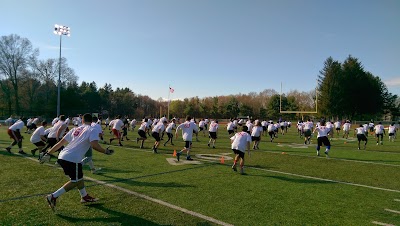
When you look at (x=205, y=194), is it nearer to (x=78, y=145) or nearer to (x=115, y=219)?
(x=115, y=219)

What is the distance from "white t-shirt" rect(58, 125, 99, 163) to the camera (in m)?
6.08

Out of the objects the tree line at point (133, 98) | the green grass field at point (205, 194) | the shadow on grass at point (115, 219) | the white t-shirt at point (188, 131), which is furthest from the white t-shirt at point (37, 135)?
the tree line at point (133, 98)

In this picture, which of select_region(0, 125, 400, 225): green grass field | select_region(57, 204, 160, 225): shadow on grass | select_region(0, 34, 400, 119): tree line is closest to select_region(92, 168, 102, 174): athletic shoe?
select_region(0, 125, 400, 225): green grass field

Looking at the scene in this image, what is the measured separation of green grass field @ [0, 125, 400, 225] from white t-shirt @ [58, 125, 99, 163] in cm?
113

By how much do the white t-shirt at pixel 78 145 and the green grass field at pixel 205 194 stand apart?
44.6 inches

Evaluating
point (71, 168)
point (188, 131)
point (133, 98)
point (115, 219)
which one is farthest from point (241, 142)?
point (133, 98)

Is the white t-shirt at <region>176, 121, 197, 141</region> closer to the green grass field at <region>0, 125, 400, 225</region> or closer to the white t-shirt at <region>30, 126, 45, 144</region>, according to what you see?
the green grass field at <region>0, 125, 400, 225</region>

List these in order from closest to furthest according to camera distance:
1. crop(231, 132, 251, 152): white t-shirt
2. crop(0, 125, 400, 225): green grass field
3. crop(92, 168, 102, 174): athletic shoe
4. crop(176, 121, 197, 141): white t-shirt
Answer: crop(0, 125, 400, 225): green grass field, crop(92, 168, 102, 174): athletic shoe, crop(231, 132, 251, 152): white t-shirt, crop(176, 121, 197, 141): white t-shirt

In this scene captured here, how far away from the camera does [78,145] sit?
620 cm

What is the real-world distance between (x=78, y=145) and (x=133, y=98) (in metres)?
91.6

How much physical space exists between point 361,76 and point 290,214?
2932 inches

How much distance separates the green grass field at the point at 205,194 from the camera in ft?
19.2

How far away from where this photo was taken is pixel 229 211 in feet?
20.6

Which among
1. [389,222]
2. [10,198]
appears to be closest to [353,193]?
[389,222]
